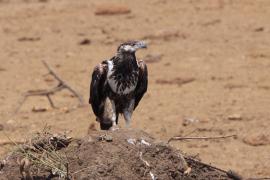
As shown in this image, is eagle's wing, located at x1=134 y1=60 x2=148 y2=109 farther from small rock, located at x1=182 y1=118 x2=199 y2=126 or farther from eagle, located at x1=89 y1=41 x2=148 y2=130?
small rock, located at x1=182 y1=118 x2=199 y2=126

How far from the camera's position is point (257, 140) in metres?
13.2

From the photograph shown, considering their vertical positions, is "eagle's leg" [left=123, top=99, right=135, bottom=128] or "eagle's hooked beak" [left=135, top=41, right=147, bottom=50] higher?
"eagle's hooked beak" [left=135, top=41, right=147, bottom=50]

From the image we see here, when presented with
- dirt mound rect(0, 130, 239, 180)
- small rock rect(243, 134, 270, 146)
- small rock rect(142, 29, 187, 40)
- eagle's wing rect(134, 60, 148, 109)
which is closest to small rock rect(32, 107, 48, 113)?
small rock rect(243, 134, 270, 146)

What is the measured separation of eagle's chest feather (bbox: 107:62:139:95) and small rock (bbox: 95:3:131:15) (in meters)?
12.9

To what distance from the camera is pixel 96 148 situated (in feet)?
26.1

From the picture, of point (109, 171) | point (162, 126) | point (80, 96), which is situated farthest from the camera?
point (80, 96)

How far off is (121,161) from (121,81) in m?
2.32

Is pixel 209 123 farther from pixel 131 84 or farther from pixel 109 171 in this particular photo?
pixel 109 171

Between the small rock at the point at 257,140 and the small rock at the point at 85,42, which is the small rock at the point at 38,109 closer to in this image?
the small rock at the point at 257,140

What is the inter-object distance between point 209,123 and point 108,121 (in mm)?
4232

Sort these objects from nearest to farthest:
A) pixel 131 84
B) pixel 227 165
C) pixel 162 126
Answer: pixel 131 84 < pixel 227 165 < pixel 162 126

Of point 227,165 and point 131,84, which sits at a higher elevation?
point 131,84

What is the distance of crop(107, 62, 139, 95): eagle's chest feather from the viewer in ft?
33.1

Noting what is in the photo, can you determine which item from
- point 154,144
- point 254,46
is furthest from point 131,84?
point 254,46
